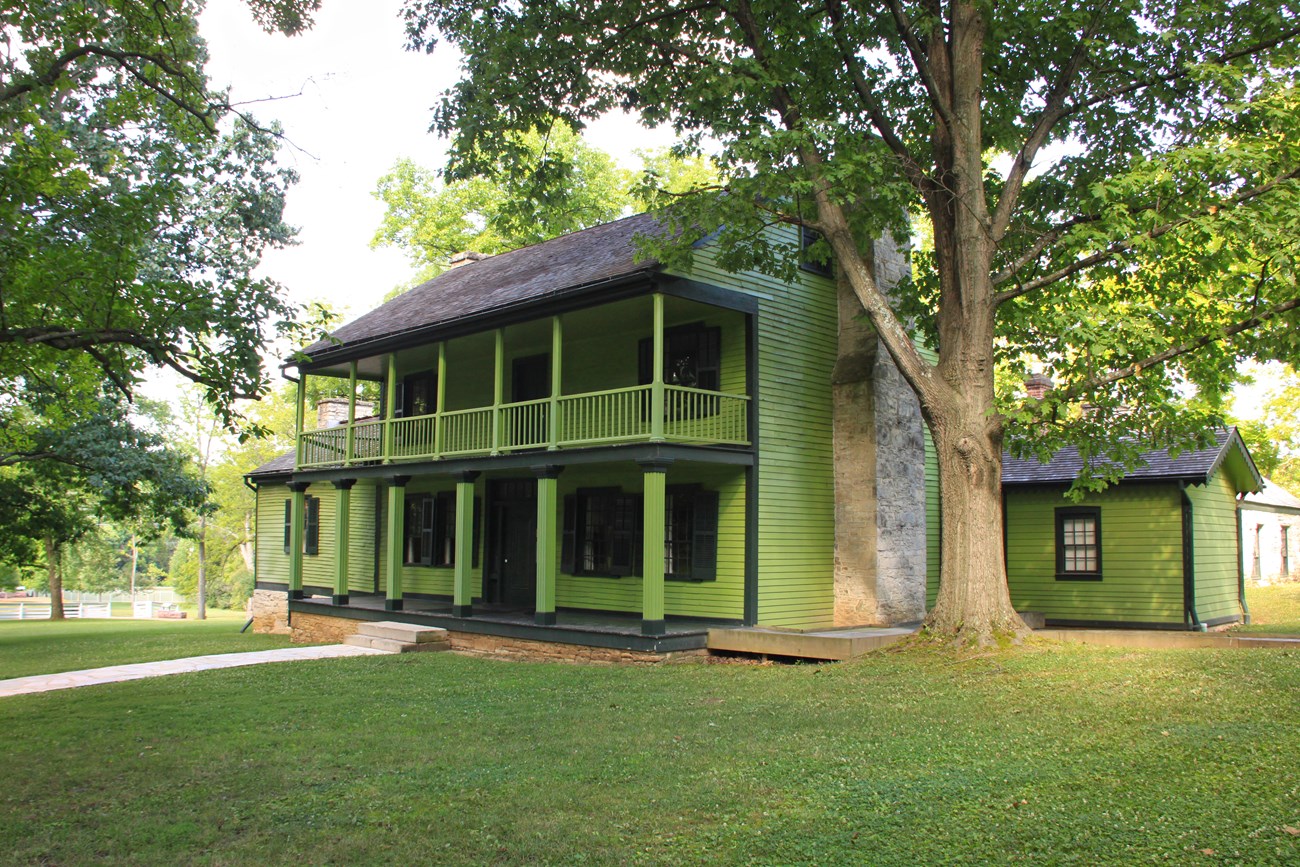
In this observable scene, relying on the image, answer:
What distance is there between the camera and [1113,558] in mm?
17500

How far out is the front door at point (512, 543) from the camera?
19116mm

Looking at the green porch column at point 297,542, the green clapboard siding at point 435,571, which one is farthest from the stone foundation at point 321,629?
the green clapboard siding at point 435,571

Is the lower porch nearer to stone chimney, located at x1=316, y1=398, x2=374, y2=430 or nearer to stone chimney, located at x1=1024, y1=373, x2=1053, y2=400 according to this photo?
stone chimney, located at x1=316, y1=398, x2=374, y2=430

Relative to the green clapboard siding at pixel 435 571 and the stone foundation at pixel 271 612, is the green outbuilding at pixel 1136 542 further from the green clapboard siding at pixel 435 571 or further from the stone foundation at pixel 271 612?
the stone foundation at pixel 271 612

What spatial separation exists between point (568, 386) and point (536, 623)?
5.21 metres

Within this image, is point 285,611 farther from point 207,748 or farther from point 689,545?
point 207,748

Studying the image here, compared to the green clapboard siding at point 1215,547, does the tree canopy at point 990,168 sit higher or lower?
higher

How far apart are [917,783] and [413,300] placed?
18.3 metres

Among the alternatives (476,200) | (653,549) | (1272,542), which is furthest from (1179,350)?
(476,200)

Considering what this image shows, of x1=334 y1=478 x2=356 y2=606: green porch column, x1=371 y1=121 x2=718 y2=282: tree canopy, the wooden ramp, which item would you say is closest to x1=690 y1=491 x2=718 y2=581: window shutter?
the wooden ramp

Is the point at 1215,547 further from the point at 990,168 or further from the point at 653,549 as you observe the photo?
the point at 653,549

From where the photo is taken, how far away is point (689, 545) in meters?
15.8

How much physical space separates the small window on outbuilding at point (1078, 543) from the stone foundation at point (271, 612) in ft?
57.8

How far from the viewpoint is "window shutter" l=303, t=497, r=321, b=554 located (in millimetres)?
24562
